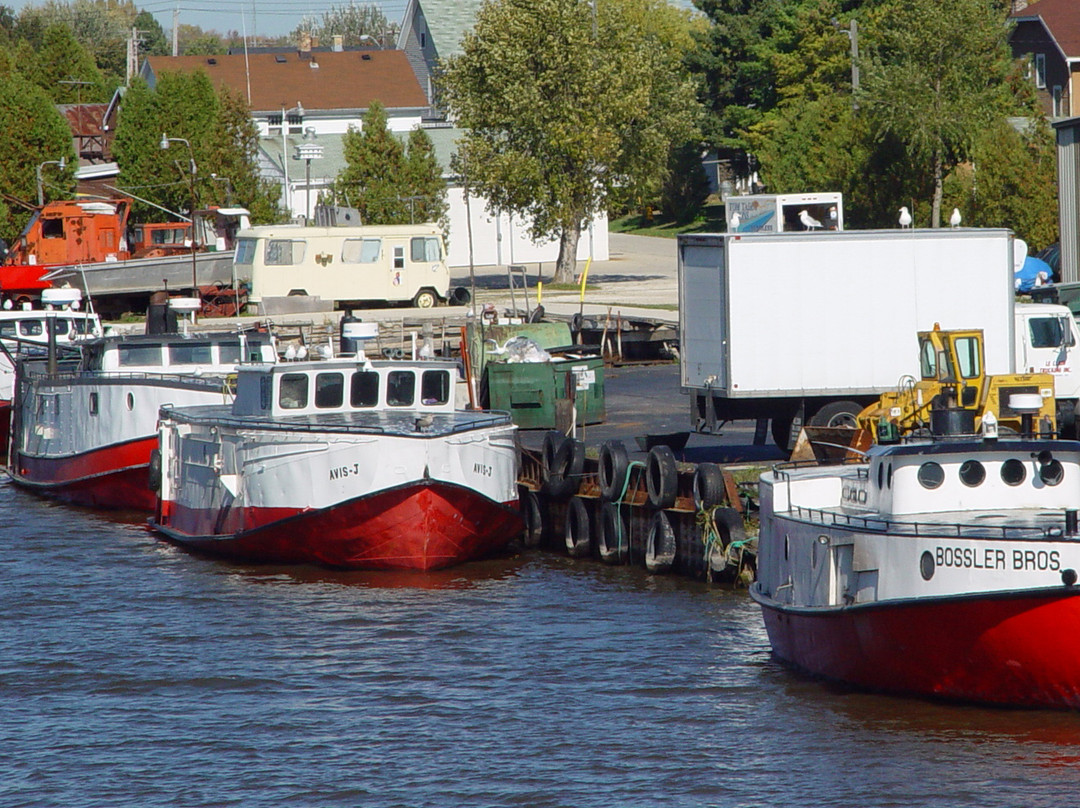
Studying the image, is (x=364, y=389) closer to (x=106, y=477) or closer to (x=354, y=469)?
(x=354, y=469)

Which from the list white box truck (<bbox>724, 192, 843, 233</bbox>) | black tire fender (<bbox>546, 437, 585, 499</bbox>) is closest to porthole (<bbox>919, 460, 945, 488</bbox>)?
black tire fender (<bbox>546, 437, 585, 499</bbox>)

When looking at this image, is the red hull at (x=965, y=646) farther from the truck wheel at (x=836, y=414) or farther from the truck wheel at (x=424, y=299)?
the truck wheel at (x=424, y=299)

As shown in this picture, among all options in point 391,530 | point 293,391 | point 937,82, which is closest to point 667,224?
point 937,82

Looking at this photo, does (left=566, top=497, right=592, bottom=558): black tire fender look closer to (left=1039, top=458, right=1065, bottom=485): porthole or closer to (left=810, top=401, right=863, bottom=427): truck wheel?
(left=810, top=401, right=863, bottom=427): truck wheel

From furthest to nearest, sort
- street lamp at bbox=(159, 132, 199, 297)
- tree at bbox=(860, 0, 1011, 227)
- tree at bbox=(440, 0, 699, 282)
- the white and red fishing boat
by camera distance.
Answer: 1. tree at bbox=(440, 0, 699, 282)
2. tree at bbox=(860, 0, 1011, 227)
3. street lamp at bbox=(159, 132, 199, 297)
4. the white and red fishing boat

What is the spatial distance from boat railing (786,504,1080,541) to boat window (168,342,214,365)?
1762cm

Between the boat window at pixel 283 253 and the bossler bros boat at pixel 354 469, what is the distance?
27.3 metres

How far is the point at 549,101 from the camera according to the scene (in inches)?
2199

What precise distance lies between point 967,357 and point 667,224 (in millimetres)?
59774

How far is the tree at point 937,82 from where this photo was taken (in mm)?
51625

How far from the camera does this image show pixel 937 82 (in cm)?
5275

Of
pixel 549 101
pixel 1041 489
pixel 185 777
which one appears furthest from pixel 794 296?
pixel 549 101

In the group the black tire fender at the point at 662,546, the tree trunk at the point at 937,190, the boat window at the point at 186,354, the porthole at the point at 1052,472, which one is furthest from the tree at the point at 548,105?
the porthole at the point at 1052,472

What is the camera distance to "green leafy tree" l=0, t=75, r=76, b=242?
203ft
